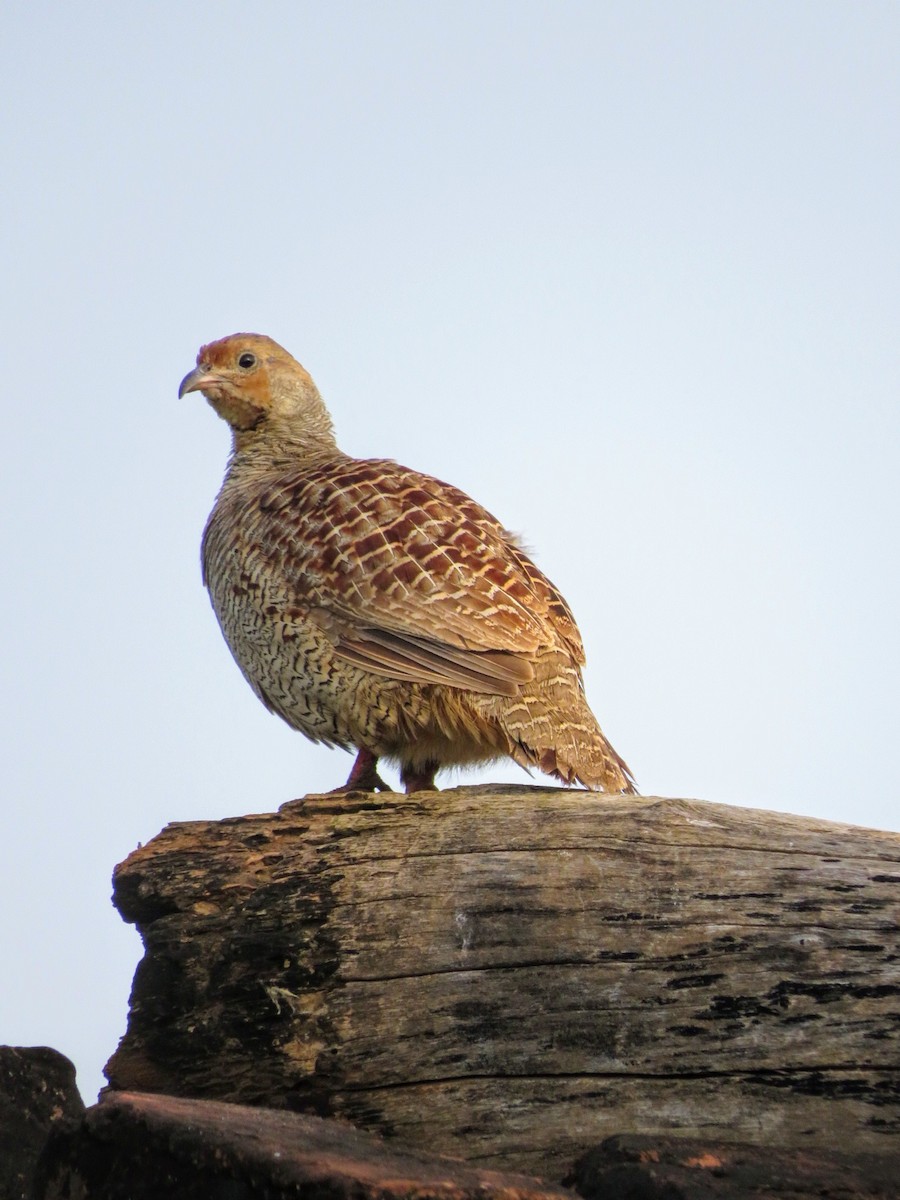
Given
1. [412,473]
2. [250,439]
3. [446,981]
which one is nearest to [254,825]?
[446,981]

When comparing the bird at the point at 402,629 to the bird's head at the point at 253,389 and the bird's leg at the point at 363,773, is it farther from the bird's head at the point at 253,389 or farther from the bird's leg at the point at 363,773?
the bird's head at the point at 253,389

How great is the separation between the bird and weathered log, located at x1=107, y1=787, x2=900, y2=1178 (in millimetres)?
1306

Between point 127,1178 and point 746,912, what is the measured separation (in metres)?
1.91

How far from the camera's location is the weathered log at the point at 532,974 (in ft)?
13.5

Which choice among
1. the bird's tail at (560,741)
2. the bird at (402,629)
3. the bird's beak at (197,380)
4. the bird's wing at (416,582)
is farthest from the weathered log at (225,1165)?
the bird's beak at (197,380)

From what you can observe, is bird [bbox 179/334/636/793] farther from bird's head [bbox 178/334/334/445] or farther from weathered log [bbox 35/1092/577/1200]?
weathered log [bbox 35/1092/577/1200]

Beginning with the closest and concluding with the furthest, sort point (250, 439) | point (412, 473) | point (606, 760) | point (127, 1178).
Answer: point (127, 1178) < point (606, 760) < point (412, 473) < point (250, 439)

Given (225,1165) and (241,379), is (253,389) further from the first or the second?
(225,1165)

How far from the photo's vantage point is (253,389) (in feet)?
29.4

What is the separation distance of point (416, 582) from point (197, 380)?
279cm

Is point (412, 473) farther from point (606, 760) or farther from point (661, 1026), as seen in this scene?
point (661, 1026)

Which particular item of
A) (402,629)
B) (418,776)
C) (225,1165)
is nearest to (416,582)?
(402,629)

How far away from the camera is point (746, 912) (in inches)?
173

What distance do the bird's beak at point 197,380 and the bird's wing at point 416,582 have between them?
155 centimetres
